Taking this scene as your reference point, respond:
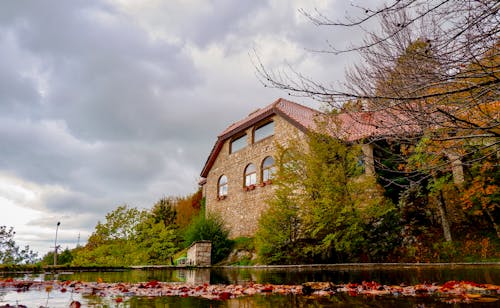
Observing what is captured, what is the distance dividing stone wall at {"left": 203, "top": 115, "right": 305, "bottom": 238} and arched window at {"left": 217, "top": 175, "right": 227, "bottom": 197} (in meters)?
0.24

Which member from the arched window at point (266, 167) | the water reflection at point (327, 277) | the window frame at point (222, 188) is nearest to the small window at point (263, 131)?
the arched window at point (266, 167)

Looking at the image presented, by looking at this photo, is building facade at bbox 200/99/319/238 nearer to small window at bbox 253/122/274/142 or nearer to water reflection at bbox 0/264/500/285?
small window at bbox 253/122/274/142

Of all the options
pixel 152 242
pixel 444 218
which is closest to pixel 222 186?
pixel 152 242

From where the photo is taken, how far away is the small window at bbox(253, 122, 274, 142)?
1991 centimetres

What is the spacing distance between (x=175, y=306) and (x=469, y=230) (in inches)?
571

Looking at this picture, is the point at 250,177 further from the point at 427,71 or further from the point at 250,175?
the point at 427,71

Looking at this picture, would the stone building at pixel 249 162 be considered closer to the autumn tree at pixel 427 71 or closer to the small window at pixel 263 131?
the small window at pixel 263 131

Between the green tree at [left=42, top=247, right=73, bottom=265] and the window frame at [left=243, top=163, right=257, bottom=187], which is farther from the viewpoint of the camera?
the green tree at [left=42, top=247, right=73, bottom=265]

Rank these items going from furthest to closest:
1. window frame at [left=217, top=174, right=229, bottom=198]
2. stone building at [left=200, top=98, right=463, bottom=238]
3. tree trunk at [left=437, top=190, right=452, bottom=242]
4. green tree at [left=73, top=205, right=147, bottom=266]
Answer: window frame at [left=217, top=174, right=229, bottom=198] < stone building at [left=200, top=98, right=463, bottom=238] < green tree at [left=73, top=205, right=147, bottom=266] < tree trunk at [left=437, top=190, right=452, bottom=242]

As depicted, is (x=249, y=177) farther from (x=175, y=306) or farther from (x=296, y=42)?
(x=175, y=306)

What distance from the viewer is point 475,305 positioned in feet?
8.82

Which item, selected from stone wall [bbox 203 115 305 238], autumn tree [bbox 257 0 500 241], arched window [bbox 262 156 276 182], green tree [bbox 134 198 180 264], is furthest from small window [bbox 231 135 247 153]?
autumn tree [bbox 257 0 500 241]

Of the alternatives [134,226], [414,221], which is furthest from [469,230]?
[134,226]

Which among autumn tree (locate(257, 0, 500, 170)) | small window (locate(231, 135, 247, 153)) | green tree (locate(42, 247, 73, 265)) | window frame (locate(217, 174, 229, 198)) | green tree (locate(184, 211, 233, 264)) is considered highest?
small window (locate(231, 135, 247, 153))
